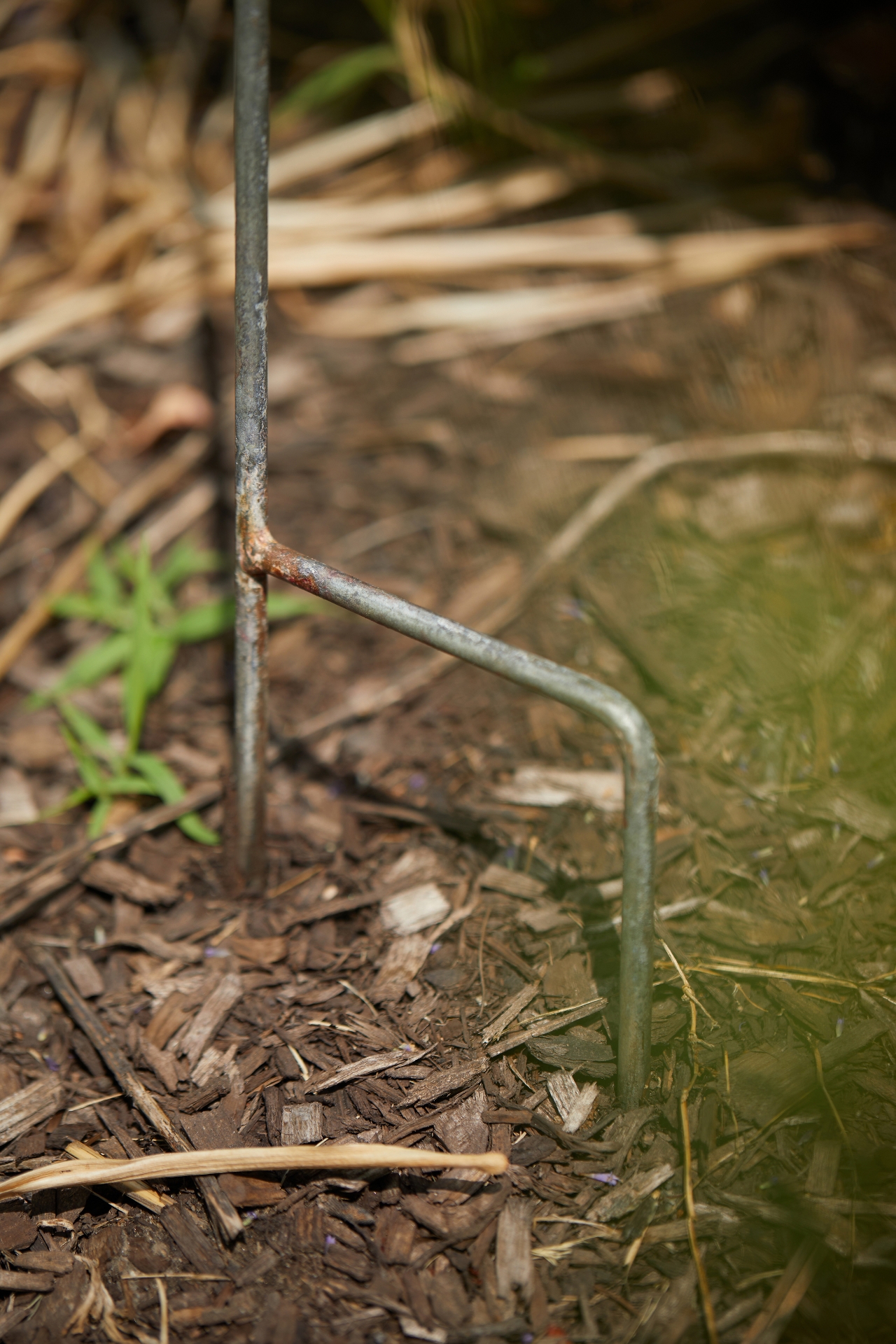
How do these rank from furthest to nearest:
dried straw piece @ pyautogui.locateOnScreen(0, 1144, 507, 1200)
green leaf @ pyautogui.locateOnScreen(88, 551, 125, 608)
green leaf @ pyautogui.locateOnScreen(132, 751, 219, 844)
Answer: green leaf @ pyautogui.locateOnScreen(88, 551, 125, 608), green leaf @ pyautogui.locateOnScreen(132, 751, 219, 844), dried straw piece @ pyautogui.locateOnScreen(0, 1144, 507, 1200)

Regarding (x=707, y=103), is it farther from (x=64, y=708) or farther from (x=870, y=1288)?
(x=870, y=1288)

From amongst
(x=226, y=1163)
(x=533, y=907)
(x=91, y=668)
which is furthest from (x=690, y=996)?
(x=91, y=668)

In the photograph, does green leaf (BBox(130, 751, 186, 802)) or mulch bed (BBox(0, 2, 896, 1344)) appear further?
green leaf (BBox(130, 751, 186, 802))

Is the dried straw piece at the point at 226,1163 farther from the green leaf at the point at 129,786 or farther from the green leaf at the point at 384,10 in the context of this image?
the green leaf at the point at 384,10

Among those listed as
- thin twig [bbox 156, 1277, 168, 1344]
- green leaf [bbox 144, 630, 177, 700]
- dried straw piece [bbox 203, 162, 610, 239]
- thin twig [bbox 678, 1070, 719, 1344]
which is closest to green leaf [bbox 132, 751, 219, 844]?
green leaf [bbox 144, 630, 177, 700]

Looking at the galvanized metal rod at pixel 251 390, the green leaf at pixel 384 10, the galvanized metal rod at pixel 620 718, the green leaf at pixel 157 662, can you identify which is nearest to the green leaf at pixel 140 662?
the green leaf at pixel 157 662

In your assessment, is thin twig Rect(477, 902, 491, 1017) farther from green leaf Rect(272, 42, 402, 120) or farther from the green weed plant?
green leaf Rect(272, 42, 402, 120)

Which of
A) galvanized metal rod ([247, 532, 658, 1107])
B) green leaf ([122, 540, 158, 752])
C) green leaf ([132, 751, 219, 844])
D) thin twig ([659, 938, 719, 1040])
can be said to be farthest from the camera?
green leaf ([122, 540, 158, 752])
